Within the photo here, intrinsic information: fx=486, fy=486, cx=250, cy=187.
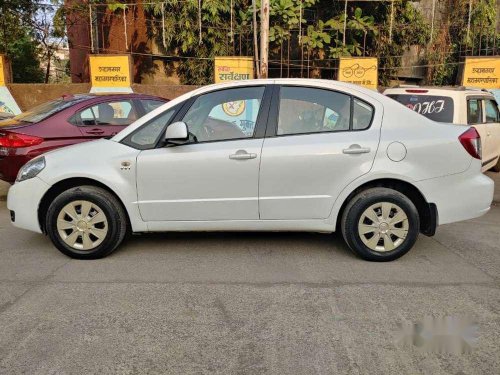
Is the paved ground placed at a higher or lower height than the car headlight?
lower

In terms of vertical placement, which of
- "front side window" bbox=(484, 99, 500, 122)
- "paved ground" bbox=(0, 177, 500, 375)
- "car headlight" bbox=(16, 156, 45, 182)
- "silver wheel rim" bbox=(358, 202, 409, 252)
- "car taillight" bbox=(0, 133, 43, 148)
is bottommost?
"paved ground" bbox=(0, 177, 500, 375)

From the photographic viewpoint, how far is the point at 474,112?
25.4 ft

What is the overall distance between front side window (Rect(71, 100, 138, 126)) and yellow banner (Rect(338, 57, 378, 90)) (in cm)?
683

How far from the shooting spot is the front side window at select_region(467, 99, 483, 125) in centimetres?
748

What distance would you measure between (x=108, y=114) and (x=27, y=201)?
2.69 m

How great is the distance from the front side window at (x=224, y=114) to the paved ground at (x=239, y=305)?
1.18 metres

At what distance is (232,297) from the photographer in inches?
149

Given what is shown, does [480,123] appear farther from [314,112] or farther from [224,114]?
[224,114]

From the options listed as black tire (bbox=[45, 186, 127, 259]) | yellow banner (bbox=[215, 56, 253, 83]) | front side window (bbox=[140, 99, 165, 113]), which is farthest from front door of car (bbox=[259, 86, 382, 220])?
yellow banner (bbox=[215, 56, 253, 83])

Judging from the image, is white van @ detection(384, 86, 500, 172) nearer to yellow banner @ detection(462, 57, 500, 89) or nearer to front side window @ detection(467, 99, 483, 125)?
front side window @ detection(467, 99, 483, 125)

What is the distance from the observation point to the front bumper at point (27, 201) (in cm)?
456

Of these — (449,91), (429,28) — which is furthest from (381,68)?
(449,91)

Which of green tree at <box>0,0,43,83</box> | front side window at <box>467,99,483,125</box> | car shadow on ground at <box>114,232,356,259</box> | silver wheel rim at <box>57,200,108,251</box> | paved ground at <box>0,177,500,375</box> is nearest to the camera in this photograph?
paved ground at <box>0,177,500,375</box>

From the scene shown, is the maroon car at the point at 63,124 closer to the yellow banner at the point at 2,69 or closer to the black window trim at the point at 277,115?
the black window trim at the point at 277,115
